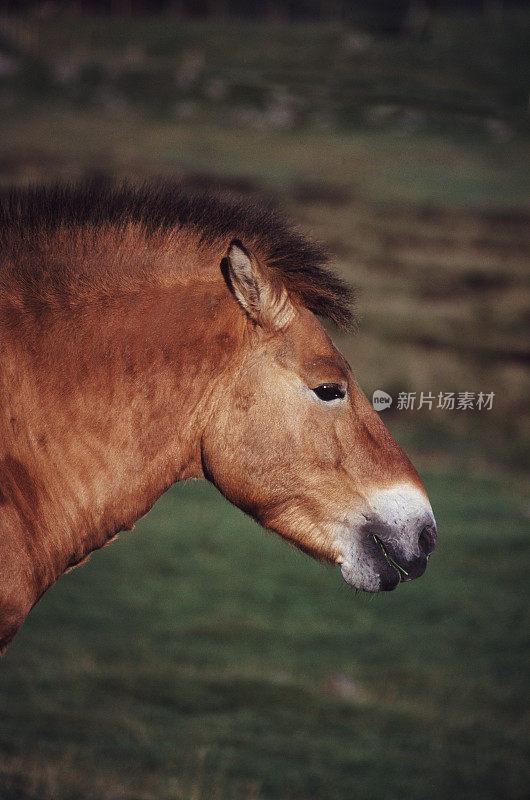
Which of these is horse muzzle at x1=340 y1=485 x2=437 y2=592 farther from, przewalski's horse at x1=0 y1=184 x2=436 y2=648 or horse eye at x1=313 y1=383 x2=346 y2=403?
horse eye at x1=313 y1=383 x2=346 y2=403

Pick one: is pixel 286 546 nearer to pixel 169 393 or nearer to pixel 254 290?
pixel 169 393

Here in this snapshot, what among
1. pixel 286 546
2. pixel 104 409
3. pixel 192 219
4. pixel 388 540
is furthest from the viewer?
pixel 286 546

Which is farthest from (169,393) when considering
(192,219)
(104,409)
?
(192,219)

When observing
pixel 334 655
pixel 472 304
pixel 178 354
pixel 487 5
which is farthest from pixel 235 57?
pixel 178 354

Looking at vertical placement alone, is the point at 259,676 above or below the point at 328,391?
below

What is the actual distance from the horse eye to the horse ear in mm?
285

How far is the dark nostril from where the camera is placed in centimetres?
301

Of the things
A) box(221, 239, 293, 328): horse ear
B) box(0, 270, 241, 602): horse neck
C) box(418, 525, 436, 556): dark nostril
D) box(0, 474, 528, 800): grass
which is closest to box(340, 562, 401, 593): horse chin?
box(418, 525, 436, 556): dark nostril

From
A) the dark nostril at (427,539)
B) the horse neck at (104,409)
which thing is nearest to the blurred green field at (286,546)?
the horse neck at (104,409)

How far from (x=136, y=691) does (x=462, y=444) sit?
31.5 ft

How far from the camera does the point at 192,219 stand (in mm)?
3113

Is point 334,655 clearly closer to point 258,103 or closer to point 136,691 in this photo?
point 136,691

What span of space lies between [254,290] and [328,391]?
1.59ft

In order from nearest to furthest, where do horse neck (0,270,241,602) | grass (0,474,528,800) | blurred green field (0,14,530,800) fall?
horse neck (0,270,241,602) → grass (0,474,528,800) → blurred green field (0,14,530,800)
